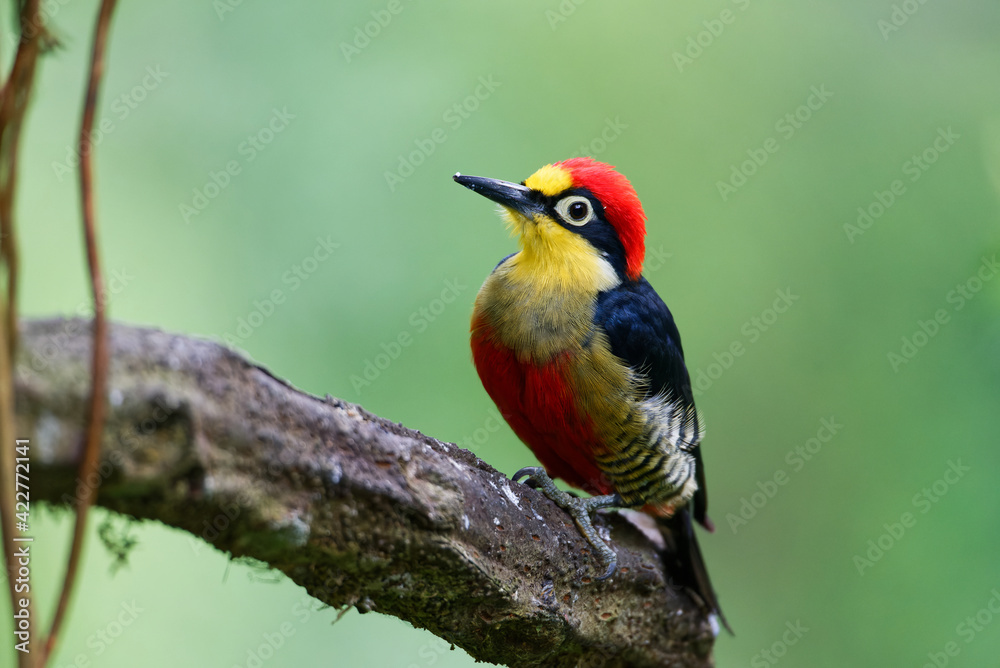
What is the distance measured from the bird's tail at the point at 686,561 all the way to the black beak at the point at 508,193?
146cm

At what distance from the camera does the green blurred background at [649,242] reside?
3.83 metres

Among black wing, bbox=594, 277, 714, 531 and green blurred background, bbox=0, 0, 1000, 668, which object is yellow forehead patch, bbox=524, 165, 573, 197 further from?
green blurred background, bbox=0, 0, 1000, 668

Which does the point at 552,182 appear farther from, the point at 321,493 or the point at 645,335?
the point at 321,493

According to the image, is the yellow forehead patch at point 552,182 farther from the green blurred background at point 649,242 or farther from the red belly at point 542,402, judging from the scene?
the green blurred background at point 649,242

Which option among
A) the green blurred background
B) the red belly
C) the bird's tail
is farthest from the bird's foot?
the green blurred background

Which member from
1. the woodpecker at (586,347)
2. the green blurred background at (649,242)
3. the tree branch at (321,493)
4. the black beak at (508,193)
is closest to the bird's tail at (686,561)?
the woodpecker at (586,347)

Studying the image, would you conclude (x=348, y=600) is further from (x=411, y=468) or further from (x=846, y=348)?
(x=846, y=348)

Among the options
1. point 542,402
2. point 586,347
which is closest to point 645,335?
point 586,347

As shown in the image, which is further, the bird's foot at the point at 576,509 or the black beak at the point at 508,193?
the black beak at the point at 508,193

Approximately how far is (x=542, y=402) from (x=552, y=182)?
2.81 ft

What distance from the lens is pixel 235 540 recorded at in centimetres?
160

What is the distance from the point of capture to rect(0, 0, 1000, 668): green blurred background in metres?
3.83

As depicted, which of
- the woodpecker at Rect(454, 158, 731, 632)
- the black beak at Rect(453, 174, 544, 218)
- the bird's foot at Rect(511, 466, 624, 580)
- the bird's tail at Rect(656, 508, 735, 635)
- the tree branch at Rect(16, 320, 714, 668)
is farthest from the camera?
the bird's tail at Rect(656, 508, 735, 635)

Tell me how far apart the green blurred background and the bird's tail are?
48.8 inches
